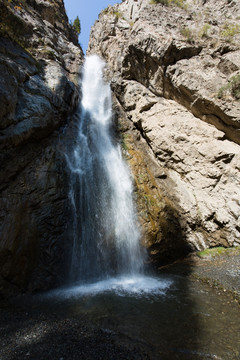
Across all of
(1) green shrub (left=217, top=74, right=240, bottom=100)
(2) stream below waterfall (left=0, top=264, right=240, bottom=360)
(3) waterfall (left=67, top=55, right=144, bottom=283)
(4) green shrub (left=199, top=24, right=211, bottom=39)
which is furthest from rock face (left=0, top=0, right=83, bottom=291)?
(4) green shrub (left=199, top=24, right=211, bottom=39)

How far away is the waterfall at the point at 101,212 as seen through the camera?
781cm

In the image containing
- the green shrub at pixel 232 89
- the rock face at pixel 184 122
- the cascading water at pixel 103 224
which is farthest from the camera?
the green shrub at pixel 232 89

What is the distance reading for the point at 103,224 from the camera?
28.4 ft

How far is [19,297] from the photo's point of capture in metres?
6.10

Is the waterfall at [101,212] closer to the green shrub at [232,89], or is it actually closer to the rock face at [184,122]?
the rock face at [184,122]

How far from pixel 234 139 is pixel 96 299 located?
10205 millimetres

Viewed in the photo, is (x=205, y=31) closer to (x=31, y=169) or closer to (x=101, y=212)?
(x=101, y=212)

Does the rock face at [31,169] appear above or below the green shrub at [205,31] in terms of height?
below

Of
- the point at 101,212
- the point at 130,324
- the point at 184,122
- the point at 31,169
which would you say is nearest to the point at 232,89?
the point at 184,122

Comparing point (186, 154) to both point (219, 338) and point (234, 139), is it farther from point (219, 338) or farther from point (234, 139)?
point (219, 338)

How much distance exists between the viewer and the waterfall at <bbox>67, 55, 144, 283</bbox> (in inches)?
308

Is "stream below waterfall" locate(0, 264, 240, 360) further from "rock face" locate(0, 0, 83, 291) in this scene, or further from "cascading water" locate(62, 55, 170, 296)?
"rock face" locate(0, 0, 83, 291)

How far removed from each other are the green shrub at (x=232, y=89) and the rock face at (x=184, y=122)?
5 centimetres

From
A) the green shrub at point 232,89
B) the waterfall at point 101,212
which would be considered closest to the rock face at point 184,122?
the green shrub at point 232,89
